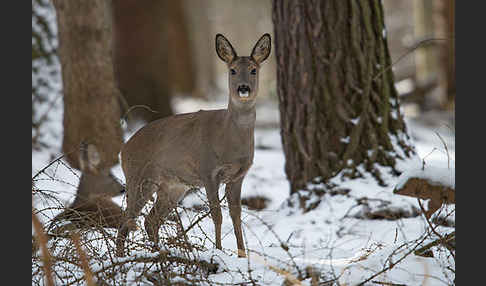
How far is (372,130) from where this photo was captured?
6.56 meters

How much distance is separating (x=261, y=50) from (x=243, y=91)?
42cm

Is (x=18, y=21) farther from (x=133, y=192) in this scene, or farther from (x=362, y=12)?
(x=362, y=12)

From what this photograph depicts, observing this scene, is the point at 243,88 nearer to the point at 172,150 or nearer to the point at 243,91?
the point at 243,91

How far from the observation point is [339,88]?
6.54 metres

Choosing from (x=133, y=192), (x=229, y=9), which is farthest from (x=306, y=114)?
(x=229, y=9)

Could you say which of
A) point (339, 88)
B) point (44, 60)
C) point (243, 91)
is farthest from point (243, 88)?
point (44, 60)

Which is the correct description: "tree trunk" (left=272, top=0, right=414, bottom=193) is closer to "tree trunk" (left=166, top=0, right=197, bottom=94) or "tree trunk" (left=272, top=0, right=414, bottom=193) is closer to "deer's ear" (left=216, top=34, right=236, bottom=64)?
"deer's ear" (left=216, top=34, right=236, bottom=64)

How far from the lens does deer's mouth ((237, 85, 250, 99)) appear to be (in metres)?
5.01

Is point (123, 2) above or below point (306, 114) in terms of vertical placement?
above

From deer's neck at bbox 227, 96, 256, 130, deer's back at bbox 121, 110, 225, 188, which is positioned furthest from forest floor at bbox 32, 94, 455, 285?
deer's neck at bbox 227, 96, 256, 130

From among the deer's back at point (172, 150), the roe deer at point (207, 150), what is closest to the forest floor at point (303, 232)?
the roe deer at point (207, 150)

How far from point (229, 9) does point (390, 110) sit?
32.5 metres

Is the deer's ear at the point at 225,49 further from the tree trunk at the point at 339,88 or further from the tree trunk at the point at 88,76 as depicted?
the tree trunk at the point at 88,76

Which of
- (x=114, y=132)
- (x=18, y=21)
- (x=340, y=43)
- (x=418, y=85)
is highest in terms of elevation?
(x=18, y=21)
